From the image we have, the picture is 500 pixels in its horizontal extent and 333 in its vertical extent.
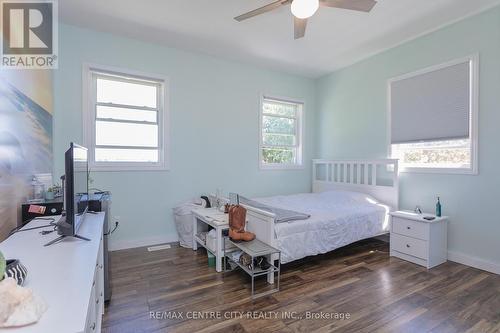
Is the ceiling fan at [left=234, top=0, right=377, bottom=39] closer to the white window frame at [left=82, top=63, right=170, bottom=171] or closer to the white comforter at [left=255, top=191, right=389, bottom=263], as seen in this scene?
the white window frame at [left=82, top=63, right=170, bottom=171]

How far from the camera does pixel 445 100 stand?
303cm

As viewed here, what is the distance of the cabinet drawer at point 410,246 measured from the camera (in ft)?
9.15

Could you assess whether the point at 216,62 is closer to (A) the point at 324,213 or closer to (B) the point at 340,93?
(B) the point at 340,93

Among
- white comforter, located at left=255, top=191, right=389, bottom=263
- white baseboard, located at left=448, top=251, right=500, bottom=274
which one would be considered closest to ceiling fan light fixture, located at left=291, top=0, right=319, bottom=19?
white comforter, located at left=255, top=191, right=389, bottom=263

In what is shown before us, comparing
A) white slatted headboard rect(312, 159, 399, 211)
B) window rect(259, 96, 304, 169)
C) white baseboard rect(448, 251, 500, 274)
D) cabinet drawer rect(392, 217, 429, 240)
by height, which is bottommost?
white baseboard rect(448, 251, 500, 274)

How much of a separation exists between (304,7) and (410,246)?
2.78 metres

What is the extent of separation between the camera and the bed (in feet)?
8.31

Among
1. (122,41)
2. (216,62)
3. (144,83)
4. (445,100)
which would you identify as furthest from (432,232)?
(122,41)

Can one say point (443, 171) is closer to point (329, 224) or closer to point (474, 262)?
point (474, 262)

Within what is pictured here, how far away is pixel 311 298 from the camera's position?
215 centimetres

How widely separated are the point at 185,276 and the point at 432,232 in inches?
107

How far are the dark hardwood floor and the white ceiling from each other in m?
2.75

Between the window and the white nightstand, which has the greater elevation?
the window

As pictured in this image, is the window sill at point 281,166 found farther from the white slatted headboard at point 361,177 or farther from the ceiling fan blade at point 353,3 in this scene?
the ceiling fan blade at point 353,3
